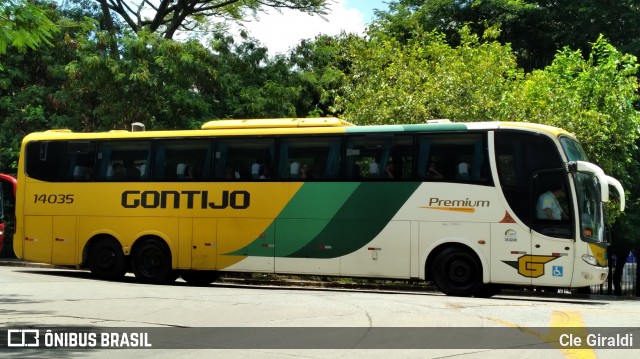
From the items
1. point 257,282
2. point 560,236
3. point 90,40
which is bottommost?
point 257,282

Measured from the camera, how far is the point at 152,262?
2000 cm

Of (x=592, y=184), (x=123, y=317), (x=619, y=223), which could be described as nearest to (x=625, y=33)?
(x=619, y=223)

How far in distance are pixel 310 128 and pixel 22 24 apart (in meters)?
7.99

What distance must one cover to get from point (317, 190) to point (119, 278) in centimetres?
543

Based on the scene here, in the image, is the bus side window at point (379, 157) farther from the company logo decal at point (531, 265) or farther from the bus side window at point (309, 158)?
the company logo decal at point (531, 265)

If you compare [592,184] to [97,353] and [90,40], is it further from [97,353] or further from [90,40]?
[90,40]

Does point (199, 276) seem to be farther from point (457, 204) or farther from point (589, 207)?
point (589, 207)

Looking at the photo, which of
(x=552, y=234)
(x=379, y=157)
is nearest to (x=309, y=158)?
(x=379, y=157)

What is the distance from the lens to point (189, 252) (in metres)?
19.6

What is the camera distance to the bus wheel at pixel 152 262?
19.8 metres

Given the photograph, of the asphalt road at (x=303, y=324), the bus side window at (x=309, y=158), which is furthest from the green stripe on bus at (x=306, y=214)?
the asphalt road at (x=303, y=324)

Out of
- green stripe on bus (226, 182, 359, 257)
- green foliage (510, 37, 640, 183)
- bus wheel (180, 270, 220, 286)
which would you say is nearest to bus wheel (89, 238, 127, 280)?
bus wheel (180, 270, 220, 286)

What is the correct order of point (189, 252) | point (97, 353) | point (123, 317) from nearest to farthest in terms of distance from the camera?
1. point (97, 353)
2. point (123, 317)
3. point (189, 252)

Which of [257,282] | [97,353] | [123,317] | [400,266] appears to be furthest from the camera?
[257,282]
